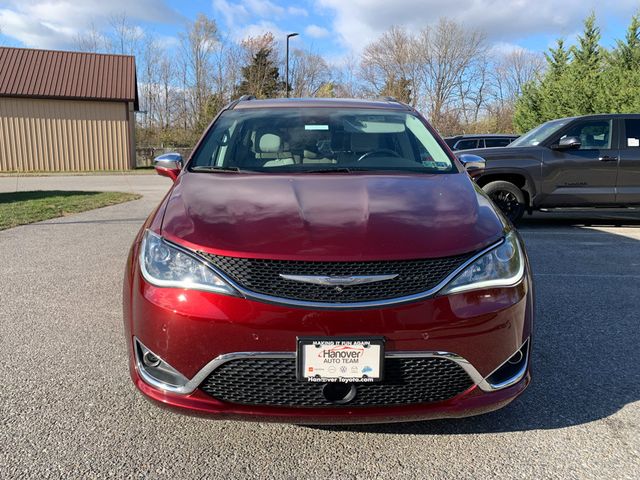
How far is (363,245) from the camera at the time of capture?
213 cm

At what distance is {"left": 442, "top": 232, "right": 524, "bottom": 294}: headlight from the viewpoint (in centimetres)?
214

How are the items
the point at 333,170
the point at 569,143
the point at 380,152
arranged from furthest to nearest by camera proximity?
the point at 569,143, the point at 380,152, the point at 333,170

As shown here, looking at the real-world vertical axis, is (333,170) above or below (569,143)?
below

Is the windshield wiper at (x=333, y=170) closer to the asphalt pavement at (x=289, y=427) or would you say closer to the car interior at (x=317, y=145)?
the car interior at (x=317, y=145)

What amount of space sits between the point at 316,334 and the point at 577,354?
2.14 m

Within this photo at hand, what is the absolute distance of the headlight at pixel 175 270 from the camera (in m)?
2.10

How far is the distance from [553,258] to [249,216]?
477 cm

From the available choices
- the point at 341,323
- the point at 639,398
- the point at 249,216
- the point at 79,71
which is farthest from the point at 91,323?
the point at 79,71

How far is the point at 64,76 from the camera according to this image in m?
26.6

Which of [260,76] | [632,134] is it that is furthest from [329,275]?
[260,76]

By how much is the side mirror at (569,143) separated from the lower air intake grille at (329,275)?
663 centimetres

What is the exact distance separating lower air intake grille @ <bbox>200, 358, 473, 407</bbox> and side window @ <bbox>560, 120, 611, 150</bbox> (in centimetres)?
718

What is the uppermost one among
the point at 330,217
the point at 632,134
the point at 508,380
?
the point at 632,134

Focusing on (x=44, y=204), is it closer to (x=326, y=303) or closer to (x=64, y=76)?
(x=326, y=303)
